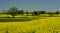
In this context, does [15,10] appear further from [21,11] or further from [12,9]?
[21,11]

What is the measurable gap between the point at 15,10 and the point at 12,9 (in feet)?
10.6

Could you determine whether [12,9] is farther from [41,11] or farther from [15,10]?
[41,11]

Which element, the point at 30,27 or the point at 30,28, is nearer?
the point at 30,28

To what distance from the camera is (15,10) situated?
116m

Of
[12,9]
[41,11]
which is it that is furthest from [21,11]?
[12,9]

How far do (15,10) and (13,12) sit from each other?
2529 mm

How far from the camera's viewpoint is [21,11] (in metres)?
171

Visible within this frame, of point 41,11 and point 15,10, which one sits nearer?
point 15,10

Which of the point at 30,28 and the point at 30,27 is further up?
the point at 30,28

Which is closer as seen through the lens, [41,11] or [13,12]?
[13,12]

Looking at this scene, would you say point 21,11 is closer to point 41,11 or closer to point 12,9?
point 41,11

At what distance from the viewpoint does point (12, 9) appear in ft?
387

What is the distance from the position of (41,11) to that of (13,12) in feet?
232

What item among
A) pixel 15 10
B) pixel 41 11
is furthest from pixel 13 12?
pixel 41 11
